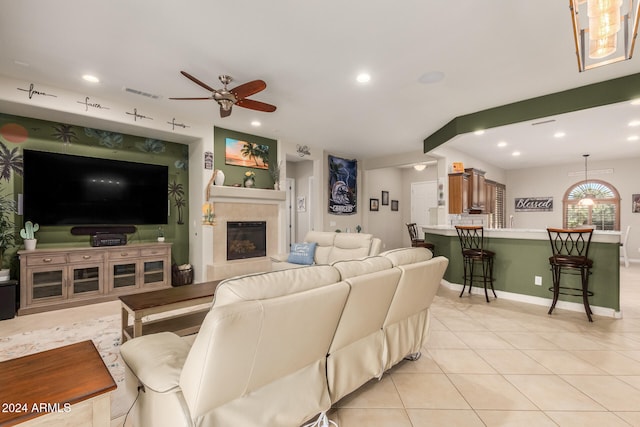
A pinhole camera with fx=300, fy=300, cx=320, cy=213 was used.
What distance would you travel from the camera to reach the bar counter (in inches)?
140

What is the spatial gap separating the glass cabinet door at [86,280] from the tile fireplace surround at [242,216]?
58.5 inches

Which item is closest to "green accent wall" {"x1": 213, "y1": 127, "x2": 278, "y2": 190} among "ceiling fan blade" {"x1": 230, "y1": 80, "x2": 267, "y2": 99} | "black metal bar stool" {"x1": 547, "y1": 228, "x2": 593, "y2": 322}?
"ceiling fan blade" {"x1": 230, "y1": 80, "x2": 267, "y2": 99}

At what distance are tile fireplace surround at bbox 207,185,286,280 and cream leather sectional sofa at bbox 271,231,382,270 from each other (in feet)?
2.58

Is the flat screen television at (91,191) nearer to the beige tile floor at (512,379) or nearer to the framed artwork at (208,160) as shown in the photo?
the framed artwork at (208,160)

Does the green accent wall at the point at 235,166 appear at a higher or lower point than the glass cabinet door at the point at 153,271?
higher

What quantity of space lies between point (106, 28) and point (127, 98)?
1.69 metres

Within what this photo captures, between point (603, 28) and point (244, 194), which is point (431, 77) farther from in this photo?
point (244, 194)

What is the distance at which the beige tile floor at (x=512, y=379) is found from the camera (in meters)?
1.80

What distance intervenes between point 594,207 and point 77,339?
10767 millimetres

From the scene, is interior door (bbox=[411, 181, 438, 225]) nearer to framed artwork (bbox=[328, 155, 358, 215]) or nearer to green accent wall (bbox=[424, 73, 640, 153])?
framed artwork (bbox=[328, 155, 358, 215])

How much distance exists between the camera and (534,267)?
4.13 metres

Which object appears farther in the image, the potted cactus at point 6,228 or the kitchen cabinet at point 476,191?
the kitchen cabinet at point 476,191

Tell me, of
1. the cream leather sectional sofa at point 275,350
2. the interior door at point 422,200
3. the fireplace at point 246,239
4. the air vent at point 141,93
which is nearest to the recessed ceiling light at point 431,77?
the cream leather sectional sofa at point 275,350

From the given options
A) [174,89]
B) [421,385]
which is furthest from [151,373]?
[174,89]
